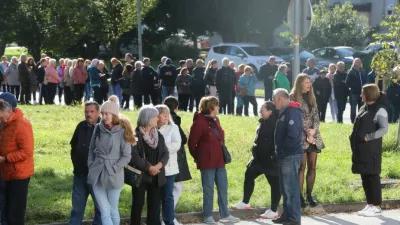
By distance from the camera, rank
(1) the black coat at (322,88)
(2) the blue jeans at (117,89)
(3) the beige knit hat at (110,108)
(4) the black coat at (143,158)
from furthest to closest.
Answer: (2) the blue jeans at (117,89)
(1) the black coat at (322,88)
(4) the black coat at (143,158)
(3) the beige knit hat at (110,108)

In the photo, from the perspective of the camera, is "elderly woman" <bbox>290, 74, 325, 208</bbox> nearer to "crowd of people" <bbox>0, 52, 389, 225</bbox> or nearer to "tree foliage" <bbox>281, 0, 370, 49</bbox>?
"crowd of people" <bbox>0, 52, 389, 225</bbox>

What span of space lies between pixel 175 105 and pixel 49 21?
1311 inches

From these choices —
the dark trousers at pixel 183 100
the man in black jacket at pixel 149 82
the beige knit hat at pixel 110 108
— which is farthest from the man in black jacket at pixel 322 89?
the beige knit hat at pixel 110 108

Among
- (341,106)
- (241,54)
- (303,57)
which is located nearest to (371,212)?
(341,106)

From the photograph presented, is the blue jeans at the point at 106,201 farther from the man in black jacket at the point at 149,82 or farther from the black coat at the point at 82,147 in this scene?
the man in black jacket at the point at 149,82

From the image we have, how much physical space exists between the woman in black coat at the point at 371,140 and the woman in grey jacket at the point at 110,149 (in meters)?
3.69

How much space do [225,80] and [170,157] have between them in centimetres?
1327

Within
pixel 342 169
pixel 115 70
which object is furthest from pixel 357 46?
pixel 342 169

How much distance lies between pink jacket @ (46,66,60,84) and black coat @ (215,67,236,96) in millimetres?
5819

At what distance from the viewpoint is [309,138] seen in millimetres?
11102

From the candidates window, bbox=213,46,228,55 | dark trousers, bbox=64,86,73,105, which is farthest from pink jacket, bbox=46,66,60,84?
window, bbox=213,46,228,55

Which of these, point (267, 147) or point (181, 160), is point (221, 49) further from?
point (181, 160)

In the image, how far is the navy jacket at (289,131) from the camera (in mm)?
10086

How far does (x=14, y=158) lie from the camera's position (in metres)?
9.05
